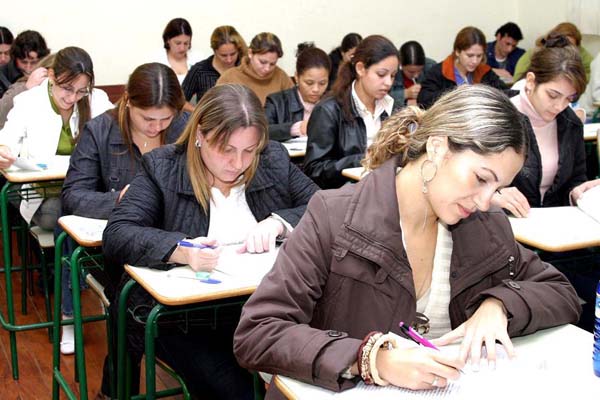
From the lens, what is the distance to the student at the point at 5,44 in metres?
6.00

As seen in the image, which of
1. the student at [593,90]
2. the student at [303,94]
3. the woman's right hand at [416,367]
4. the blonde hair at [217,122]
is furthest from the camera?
the student at [593,90]

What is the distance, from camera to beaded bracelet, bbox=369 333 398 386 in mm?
1404

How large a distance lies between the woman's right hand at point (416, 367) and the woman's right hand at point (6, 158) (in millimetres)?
2388

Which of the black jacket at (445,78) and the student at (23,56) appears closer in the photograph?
the student at (23,56)

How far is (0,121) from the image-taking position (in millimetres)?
4516

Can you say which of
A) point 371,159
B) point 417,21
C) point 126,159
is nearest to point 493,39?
point 417,21

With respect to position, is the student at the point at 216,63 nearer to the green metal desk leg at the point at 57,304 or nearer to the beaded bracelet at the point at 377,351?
the green metal desk leg at the point at 57,304

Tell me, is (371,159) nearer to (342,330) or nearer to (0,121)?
(342,330)

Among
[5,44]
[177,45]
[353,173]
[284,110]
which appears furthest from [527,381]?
[5,44]

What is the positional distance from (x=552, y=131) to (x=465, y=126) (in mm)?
1913

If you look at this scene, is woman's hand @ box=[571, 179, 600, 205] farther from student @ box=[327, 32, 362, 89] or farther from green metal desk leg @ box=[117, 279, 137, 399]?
student @ box=[327, 32, 362, 89]

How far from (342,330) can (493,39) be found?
7.37m

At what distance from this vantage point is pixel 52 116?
3.71 meters

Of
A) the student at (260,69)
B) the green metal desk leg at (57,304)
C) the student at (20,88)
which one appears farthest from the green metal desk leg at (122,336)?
the student at (260,69)
